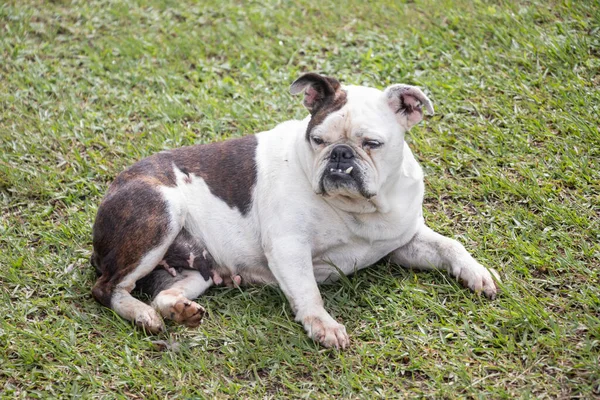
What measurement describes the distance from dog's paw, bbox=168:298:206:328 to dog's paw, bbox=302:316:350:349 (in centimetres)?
68

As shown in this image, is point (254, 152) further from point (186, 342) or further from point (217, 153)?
point (186, 342)

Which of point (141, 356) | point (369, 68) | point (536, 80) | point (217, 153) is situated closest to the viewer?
point (141, 356)

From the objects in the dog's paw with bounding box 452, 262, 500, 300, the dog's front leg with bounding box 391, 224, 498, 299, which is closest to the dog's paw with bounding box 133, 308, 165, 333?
the dog's front leg with bounding box 391, 224, 498, 299

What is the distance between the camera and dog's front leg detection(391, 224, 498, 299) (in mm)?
4762

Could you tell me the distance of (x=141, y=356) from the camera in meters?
4.61

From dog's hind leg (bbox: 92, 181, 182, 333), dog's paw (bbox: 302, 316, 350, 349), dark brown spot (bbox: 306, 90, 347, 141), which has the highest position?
dark brown spot (bbox: 306, 90, 347, 141)

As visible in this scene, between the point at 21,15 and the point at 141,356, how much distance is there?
559cm

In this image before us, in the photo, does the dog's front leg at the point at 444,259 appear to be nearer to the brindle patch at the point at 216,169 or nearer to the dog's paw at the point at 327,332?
the dog's paw at the point at 327,332

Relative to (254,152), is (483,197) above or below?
below

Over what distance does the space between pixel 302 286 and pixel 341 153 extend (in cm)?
87

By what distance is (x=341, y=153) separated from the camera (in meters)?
4.53

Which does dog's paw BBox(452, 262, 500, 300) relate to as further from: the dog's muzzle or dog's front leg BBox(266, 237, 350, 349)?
the dog's muzzle

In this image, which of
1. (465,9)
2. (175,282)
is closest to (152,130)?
(175,282)

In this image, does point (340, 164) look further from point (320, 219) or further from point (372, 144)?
point (320, 219)
